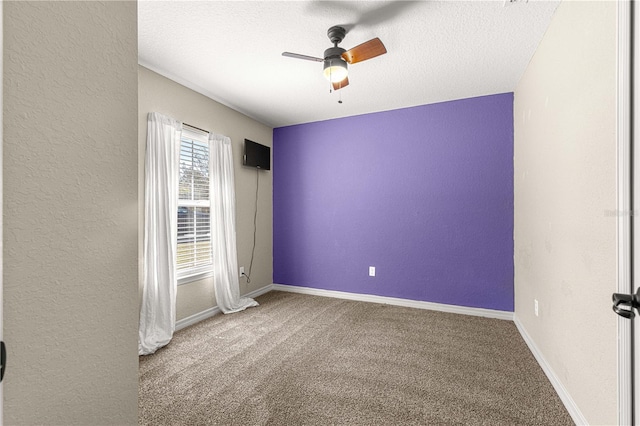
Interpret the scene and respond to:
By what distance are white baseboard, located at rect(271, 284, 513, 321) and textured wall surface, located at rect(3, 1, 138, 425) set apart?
3473mm

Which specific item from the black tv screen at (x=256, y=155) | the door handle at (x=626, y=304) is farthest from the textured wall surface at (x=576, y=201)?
the black tv screen at (x=256, y=155)

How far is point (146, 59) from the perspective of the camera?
266 cm

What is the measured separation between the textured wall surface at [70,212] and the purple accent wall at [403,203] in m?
3.35

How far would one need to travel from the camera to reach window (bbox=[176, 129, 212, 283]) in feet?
Result: 10.6

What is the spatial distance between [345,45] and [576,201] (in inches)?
78.4

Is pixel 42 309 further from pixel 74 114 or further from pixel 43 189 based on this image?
pixel 74 114

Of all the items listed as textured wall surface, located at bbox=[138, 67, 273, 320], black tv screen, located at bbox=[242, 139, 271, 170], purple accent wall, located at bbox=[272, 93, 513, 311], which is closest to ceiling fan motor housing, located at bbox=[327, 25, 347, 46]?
purple accent wall, located at bbox=[272, 93, 513, 311]

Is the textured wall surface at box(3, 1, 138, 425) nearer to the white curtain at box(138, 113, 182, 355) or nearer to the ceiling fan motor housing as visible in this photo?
the ceiling fan motor housing

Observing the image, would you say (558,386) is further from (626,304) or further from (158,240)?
(158,240)

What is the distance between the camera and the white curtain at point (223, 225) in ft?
11.5

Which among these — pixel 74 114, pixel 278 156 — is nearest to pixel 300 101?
pixel 278 156

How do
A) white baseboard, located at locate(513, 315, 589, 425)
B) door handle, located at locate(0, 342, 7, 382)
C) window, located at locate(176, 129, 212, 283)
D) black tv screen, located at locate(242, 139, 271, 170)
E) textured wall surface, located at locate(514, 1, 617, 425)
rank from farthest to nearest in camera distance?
1. black tv screen, located at locate(242, 139, 271, 170)
2. window, located at locate(176, 129, 212, 283)
3. white baseboard, located at locate(513, 315, 589, 425)
4. textured wall surface, located at locate(514, 1, 617, 425)
5. door handle, located at locate(0, 342, 7, 382)

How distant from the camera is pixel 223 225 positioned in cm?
355

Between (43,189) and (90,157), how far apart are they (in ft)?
0.43
